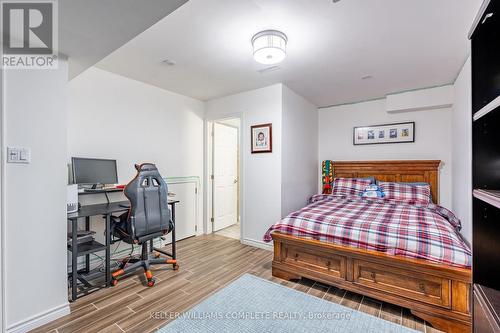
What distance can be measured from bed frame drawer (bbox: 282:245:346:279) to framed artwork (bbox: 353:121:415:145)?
2.74 metres

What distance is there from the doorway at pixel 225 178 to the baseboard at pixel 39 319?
99.9 inches

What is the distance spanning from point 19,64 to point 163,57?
1.23m

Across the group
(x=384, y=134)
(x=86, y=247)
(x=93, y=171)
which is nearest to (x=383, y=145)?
(x=384, y=134)

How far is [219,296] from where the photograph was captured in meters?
2.21

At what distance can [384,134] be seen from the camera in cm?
413

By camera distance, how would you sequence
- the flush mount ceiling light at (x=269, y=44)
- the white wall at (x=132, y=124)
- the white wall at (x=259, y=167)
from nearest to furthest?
the flush mount ceiling light at (x=269, y=44) → the white wall at (x=132, y=124) → the white wall at (x=259, y=167)

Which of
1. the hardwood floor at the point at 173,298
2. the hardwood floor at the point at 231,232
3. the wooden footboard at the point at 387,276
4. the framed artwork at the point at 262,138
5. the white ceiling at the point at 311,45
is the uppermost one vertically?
the white ceiling at the point at 311,45

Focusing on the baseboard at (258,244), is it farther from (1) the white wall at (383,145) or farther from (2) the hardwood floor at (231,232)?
(1) the white wall at (383,145)

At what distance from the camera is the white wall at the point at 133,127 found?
2768mm

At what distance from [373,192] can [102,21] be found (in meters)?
3.79

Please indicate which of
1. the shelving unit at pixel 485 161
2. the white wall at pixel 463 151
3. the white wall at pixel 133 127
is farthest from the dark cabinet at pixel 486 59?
the white wall at pixel 133 127

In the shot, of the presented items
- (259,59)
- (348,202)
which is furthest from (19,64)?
(348,202)

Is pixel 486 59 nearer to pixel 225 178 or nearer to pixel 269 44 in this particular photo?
pixel 269 44

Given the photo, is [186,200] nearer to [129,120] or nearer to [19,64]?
[129,120]
